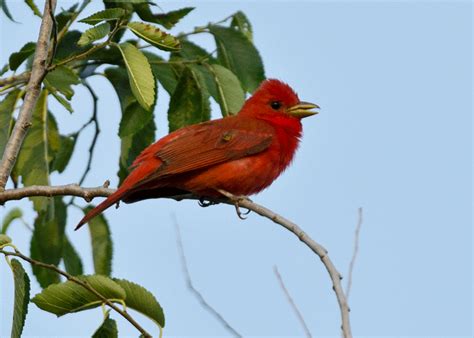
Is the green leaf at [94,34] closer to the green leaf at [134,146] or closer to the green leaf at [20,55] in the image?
the green leaf at [20,55]

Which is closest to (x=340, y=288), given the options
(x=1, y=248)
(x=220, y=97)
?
(x=1, y=248)

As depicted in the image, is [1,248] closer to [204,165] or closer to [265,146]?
[204,165]

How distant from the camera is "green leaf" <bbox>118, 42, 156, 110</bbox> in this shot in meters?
4.97

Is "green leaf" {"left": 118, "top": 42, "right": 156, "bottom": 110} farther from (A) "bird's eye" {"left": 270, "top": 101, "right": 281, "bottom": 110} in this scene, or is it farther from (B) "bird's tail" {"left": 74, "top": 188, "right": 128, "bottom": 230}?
(A) "bird's eye" {"left": 270, "top": 101, "right": 281, "bottom": 110}

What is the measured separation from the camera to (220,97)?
600 cm

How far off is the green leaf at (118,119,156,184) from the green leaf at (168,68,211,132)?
518 mm

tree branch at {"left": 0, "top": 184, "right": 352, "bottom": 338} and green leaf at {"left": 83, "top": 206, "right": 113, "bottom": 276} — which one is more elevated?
green leaf at {"left": 83, "top": 206, "right": 113, "bottom": 276}

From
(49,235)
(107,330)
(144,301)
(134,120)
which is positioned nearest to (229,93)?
(134,120)

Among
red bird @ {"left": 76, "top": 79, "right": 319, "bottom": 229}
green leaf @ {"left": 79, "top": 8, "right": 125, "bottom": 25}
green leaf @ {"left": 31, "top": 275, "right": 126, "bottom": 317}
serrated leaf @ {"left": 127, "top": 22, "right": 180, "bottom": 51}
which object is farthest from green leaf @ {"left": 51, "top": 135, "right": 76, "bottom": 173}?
green leaf @ {"left": 31, "top": 275, "right": 126, "bottom": 317}

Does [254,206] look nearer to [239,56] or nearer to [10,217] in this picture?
[239,56]

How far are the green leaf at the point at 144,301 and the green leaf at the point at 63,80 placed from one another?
1.67 meters

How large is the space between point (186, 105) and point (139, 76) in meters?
0.85

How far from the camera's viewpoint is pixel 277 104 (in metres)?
7.46

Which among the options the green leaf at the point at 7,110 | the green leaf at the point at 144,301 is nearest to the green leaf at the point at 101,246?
the green leaf at the point at 7,110
